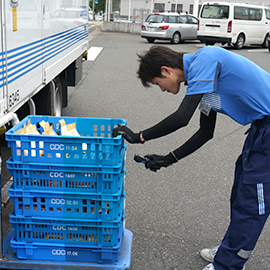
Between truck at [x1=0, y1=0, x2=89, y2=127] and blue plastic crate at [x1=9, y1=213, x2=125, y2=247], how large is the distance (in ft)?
2.40

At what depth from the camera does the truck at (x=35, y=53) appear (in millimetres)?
3293

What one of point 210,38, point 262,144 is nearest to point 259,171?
point 262,144

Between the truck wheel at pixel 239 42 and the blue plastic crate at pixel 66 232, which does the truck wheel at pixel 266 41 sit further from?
the blue plastic crate at pixel 66 232

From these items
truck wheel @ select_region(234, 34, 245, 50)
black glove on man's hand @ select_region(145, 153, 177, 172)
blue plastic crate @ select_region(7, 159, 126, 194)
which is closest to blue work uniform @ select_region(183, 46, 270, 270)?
black glove on man's hand @ select_region(145, 153, 177, 172)

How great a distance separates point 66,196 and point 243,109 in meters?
1.25

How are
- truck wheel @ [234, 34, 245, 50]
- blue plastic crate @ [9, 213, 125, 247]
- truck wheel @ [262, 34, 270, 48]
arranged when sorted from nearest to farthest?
blue plastic crate @ [9, 213, 125, 247]
truck wheel @ [234, 34, 245, 50]
truck wheel @ [262, 34, 270, 48]

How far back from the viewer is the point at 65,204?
2752mm

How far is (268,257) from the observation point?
338 centimetres

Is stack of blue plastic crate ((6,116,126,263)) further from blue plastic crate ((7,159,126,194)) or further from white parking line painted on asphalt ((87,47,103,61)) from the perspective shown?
white parking line painted on asphalt ((87,47,103,61))

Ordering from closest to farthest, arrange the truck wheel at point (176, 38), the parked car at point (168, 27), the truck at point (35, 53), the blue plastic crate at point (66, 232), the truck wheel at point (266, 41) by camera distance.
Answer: the blue plastic crate at point (66, 232)
the truck at point (35, 53)
the truck wheel at point (266, 41)
the parked car at point (168, 27)
the truck wheel at point (176, 38)

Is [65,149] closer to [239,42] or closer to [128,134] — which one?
[128,134]

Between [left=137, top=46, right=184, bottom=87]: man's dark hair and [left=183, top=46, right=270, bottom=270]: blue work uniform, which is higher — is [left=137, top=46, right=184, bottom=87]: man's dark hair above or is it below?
above

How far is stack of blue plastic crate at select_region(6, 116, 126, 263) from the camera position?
264 centimetres

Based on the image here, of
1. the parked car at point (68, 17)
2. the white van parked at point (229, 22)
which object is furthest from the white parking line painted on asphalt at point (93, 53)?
the parked car at point (68, 17)
